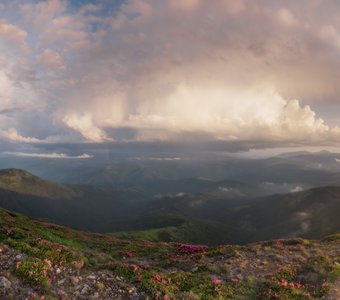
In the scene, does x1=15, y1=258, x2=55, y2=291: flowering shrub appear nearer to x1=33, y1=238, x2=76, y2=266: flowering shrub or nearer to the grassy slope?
the grassy slope

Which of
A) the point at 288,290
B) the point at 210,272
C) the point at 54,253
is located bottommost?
the point at 210,272

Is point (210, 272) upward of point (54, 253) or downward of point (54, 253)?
downward

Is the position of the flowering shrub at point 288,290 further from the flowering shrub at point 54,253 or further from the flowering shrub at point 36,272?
the flowering shrub at point 36,272

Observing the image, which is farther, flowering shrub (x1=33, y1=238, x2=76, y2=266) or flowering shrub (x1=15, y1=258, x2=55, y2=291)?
flowering shrub (x1=33, y1=238, x2=76, y2=266)

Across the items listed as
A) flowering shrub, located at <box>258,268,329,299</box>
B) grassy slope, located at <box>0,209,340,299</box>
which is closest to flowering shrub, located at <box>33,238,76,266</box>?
grassy slope, located at <box>0,209,340,299</box>

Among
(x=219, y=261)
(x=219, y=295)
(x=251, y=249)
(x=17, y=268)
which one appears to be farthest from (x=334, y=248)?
(x=17, y=268)

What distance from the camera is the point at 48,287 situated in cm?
1289

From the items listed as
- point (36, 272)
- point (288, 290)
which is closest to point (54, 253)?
point (36, 272)

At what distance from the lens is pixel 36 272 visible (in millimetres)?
13445

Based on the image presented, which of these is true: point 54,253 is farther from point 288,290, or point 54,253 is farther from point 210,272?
point 288,290

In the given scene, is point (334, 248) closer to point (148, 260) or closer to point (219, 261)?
point (219, 261)

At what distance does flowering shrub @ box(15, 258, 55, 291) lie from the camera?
12883 millimetres

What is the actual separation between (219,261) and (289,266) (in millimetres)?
5835

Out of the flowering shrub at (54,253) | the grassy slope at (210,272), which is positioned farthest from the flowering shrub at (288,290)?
the flowering shrub at (54,253)
